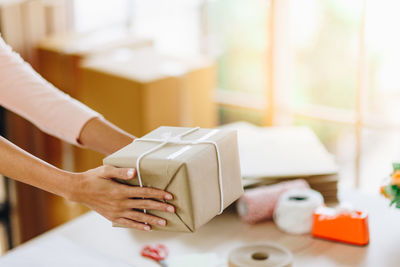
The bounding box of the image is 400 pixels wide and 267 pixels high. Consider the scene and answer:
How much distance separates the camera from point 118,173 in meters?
1.09

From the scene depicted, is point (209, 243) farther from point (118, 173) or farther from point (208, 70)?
point (208, 70)

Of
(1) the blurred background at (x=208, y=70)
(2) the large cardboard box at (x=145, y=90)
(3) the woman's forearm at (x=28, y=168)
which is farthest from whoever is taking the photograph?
(1) the blurred background at (x=208, y=70)

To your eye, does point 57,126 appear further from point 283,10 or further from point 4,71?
point 283,10

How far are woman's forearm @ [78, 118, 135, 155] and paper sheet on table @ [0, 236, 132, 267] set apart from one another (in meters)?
0.25

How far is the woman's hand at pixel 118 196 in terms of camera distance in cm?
109

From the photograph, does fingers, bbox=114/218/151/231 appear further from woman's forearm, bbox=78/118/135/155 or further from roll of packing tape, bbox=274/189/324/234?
roll of packing tape, bbox=274/189/324/234

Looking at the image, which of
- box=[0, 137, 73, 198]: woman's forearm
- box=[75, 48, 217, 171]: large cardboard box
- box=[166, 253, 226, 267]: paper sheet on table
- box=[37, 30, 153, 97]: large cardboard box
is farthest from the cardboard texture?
box=[37, 30, 153, 97]: large cardboard box

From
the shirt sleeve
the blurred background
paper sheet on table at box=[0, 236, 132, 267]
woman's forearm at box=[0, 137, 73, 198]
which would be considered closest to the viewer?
woman's forearm at box=[0, 137, 73, 198]

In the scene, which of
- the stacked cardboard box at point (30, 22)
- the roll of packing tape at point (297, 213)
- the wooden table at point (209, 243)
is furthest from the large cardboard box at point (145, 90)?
the roll of packing tape at point (297, 213)

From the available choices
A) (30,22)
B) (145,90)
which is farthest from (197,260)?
(30,22)

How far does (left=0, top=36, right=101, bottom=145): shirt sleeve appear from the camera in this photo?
1436 mm

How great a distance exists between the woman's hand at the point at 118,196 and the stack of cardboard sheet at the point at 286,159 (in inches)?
20.6

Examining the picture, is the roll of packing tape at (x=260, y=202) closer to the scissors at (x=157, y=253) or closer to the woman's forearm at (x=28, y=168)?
the scissors at (x=157, y=253)

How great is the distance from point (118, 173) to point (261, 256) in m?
0.42
